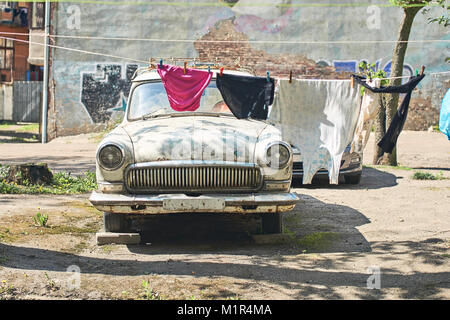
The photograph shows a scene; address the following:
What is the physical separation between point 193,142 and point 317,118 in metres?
2.08

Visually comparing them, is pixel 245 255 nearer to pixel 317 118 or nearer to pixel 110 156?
pixel 110 156

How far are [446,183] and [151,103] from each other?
568 centimetres

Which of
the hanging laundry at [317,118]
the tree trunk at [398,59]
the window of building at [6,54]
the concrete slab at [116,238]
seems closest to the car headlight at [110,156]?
the concrete slab at [116,238]

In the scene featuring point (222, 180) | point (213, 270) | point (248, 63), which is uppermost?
point (248, 63)

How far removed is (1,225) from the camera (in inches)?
241

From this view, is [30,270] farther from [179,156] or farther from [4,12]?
[4,12]

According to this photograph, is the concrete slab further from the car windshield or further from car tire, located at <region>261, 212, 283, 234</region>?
the car windshield

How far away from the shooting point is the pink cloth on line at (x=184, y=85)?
6598 millimetres

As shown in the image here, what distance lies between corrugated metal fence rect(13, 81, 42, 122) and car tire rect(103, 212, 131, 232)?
21109mm

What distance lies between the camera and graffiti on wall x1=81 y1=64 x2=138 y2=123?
19.3m

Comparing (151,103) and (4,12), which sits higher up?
(4,12)

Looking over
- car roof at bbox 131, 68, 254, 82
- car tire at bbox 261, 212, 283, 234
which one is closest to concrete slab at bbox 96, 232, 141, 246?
car tire at bbox 261, 212, 283, 234

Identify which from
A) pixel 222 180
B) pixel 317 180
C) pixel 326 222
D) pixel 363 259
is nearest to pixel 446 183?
pixel 317 180

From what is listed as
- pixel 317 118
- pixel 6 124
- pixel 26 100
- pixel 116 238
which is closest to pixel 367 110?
pixel 317 118
